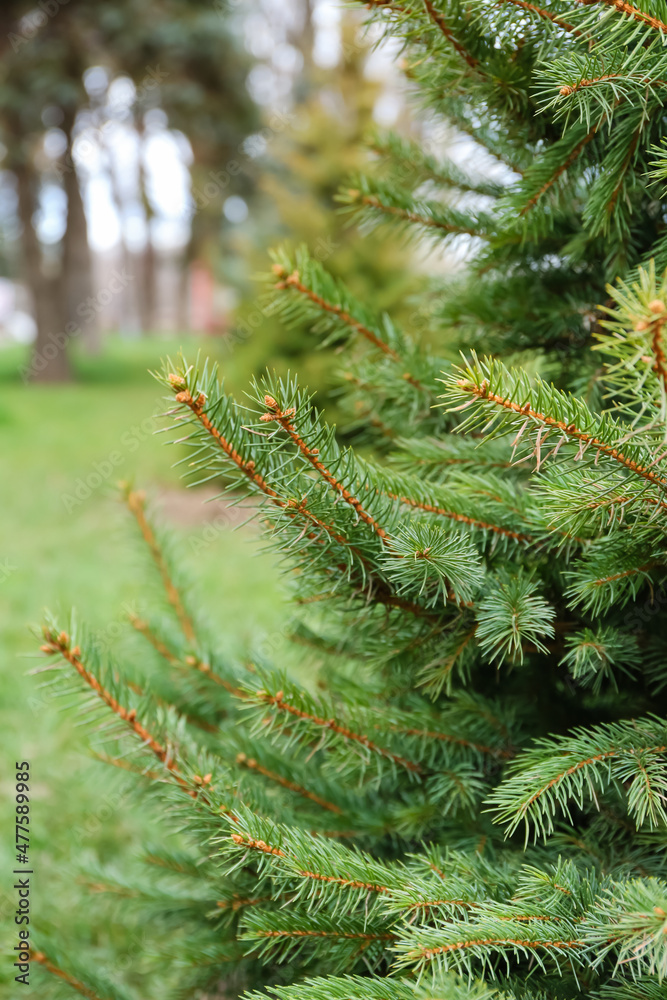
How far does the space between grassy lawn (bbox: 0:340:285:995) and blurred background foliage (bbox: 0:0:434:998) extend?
0.06ft

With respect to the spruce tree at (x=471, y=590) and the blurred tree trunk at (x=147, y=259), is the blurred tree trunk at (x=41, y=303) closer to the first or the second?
the blurred tree trunk at (x=147, y=259)

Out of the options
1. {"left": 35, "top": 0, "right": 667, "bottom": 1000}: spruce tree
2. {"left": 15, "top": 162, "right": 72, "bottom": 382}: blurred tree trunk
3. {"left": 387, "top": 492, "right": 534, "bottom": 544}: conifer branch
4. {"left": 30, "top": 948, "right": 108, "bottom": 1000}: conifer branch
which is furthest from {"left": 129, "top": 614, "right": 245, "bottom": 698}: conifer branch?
{"left": 15, "top": 162, "right": 72, "bottom": 382}: blurred tree trunk

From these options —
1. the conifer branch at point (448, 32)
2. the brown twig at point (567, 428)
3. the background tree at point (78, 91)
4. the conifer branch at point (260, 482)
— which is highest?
the conifer branch at point (448, 32)

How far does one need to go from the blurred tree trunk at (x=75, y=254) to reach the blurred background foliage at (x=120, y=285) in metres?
0.04

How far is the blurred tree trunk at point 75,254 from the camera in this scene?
497 inches

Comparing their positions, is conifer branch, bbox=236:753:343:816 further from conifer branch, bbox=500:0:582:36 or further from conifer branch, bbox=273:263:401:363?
conifer branch, bbox=500:0:582:36

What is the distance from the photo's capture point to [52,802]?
9.70ft

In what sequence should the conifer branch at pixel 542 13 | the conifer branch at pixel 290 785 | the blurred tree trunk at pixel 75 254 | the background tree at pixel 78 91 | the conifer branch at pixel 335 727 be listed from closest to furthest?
the conifer branch at pixel 542 13, the conifer branch at pixel 335 727, the conifer branch at pixel 290 785, the background tree at pixel 78 91, the blurred tree trunk at pixel 75 254

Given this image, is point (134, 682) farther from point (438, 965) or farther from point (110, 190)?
point (110, 190)

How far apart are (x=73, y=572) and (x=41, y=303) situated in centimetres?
869

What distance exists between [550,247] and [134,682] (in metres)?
1.12

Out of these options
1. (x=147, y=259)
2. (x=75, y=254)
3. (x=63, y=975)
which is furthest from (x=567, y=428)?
(x=147, y=259)

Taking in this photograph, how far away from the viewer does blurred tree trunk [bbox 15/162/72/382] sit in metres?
12.5

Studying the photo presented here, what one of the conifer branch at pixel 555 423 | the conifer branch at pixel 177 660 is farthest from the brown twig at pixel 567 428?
the conifer branch at pixel 177 660
